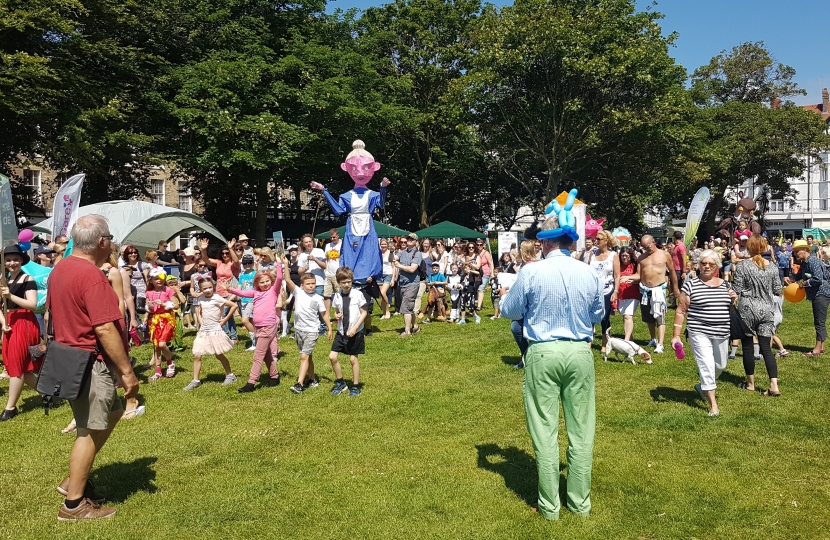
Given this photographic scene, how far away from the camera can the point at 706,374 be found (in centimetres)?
696

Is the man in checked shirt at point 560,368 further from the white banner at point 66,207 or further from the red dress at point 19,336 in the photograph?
the white banner at point 66,207

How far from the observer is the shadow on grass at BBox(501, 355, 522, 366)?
1005 cm

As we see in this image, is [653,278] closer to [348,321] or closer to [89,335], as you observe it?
[348,321]

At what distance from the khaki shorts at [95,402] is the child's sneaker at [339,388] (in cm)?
382

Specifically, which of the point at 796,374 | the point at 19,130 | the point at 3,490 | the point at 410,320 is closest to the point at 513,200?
the point at 19,130

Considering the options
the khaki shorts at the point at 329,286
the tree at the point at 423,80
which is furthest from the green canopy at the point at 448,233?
the khaki shorts at the point at 329,286

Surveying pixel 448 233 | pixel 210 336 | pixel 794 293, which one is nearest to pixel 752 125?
pixel 448 233

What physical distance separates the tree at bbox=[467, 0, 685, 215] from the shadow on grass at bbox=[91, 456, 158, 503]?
26257 mm

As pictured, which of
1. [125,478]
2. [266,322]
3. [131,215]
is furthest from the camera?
[131,215]

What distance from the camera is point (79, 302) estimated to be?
4.41m

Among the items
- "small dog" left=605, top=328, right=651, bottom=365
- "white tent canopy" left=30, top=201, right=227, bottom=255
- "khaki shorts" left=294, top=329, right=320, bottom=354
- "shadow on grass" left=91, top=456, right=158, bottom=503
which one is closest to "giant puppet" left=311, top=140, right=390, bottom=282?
"khaki shorts" left=294, top=329, right=320, bottom=354

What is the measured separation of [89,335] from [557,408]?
321 cm

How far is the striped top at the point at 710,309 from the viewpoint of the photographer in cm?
697

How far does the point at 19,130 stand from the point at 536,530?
23.8 meters
